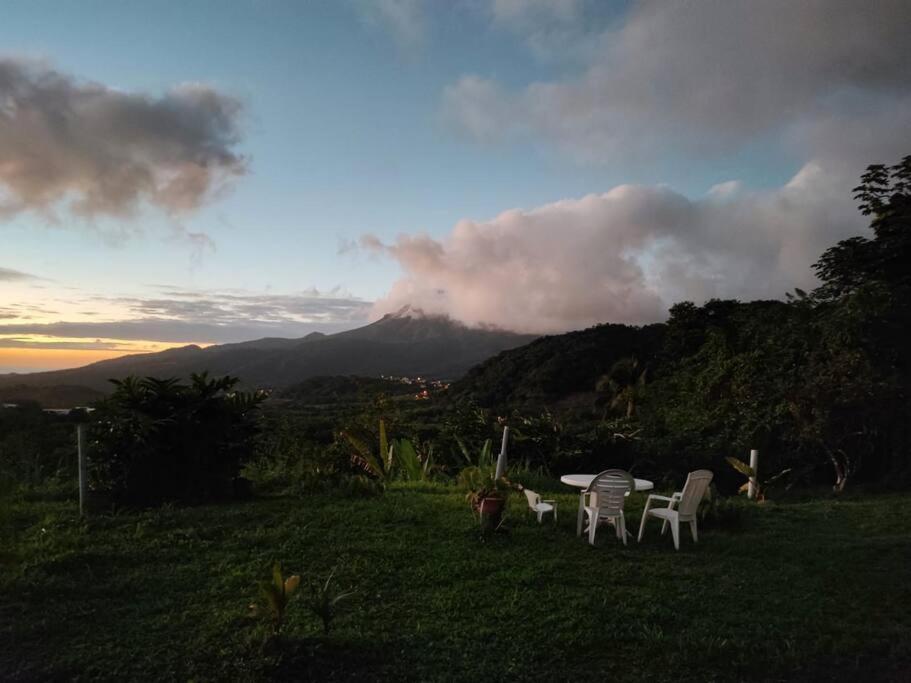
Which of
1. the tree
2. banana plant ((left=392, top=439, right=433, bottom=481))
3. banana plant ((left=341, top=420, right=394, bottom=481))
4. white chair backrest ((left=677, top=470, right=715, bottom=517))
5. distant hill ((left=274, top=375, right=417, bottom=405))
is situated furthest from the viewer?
distant hill ((left=274, top=375, right=417, bottom=405))

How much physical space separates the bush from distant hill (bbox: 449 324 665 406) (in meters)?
25.1

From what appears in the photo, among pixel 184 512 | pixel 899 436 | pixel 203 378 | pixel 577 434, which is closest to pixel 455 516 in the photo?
pixel 184 512

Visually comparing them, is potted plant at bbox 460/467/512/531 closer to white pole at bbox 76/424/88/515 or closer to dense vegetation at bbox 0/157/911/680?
dense vegetation at bbox 0/157/911/680

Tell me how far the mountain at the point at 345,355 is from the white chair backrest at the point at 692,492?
6.29 meters

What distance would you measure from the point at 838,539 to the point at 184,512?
7.51m

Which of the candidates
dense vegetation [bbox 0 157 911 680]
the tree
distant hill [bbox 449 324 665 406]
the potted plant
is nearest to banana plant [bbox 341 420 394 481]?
dense vegetation [bbox 0 157 911 680]

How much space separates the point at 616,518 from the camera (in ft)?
22.7

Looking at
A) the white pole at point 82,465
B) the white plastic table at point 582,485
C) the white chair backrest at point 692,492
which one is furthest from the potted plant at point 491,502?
the white pole at point 82,465

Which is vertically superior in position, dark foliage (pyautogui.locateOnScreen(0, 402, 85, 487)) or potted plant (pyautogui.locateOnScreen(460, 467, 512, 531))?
dark foliage (pyautogui.locateOnScreen(0, 402, 85, 487))

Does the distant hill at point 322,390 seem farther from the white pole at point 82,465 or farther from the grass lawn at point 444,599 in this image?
the grass lawn at point 444,599

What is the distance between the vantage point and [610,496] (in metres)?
6.88

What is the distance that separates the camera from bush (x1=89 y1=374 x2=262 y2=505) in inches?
308

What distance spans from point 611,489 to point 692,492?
0.85 m

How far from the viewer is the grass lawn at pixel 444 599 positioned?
3834mm
